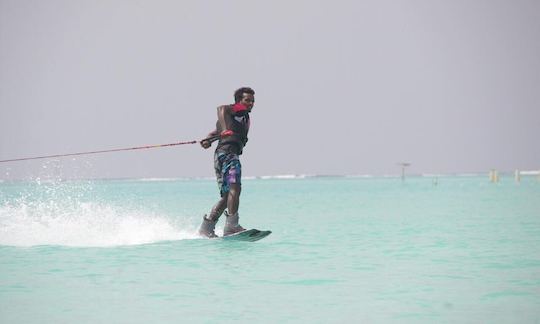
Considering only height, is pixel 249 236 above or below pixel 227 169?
below

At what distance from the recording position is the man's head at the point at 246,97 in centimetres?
1295

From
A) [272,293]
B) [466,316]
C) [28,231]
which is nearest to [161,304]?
[272,293]

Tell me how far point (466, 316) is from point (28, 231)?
10422mm

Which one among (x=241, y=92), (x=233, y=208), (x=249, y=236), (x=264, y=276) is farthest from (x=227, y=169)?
(x=264, y=276)

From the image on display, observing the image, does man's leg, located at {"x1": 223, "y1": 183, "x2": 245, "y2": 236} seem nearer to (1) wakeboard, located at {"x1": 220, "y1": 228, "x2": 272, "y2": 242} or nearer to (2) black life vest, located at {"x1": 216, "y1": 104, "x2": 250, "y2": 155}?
(1) wakeboard, located at {"x1": 220, "y1": 228, "x2": 272, "y2": 242}

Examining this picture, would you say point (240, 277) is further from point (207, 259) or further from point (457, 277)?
point (457, 277)

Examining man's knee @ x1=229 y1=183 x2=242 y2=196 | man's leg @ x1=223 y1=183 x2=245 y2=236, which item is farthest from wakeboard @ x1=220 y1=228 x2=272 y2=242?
man's knee @ x1=229 y1=183 x2=242 y2=196

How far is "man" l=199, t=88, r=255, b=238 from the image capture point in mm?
12719

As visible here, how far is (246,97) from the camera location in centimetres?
1295

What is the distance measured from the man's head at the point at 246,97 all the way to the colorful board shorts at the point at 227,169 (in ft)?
2.85

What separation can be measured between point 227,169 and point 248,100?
3.94 feet

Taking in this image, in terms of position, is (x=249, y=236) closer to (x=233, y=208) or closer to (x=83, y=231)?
(x=233, y=208)

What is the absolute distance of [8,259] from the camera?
36.6ft

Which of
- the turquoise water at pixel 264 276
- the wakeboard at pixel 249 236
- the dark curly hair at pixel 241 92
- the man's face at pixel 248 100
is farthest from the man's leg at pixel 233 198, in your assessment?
the dark curly hair at pixel 241 92
